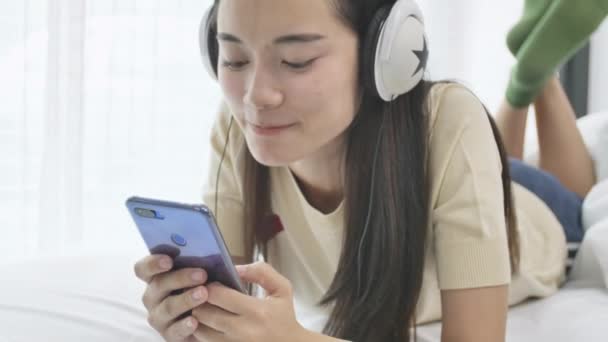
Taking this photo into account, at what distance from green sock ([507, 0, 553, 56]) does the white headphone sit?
2.71 feet

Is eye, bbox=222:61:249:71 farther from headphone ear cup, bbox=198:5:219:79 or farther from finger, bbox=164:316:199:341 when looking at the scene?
finger, bbox=164:316:199:341

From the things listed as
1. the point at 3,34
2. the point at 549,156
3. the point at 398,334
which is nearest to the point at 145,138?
the point at 3,34

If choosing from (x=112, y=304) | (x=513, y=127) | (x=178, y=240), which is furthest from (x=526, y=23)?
(x=178, y=240)

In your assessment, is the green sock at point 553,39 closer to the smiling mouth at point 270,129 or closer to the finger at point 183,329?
the smiling mouth at point 270,129

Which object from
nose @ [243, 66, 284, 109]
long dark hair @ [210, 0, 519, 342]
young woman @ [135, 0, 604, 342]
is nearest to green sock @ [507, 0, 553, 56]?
young woman @ [135, 0, 604, 342]

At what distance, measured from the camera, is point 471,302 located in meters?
1.00

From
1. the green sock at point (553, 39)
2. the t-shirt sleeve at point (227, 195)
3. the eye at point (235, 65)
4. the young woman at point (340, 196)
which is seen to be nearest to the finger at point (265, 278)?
the young woman at point (340, 196)

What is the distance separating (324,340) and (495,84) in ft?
5.51

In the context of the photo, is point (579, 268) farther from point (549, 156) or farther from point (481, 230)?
point (481, 230)

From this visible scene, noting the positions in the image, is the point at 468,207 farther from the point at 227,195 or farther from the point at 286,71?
the point at 227,195

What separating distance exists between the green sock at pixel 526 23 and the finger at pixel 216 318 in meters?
1.11

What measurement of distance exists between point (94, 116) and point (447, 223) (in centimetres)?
106

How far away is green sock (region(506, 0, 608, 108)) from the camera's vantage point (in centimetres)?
161

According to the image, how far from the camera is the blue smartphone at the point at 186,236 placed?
2.50 ft
